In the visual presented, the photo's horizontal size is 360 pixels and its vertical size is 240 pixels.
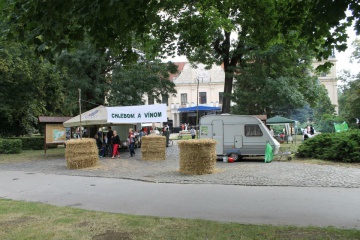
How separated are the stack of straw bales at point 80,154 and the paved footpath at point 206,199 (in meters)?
3.13

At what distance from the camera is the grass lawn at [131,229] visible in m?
5.35

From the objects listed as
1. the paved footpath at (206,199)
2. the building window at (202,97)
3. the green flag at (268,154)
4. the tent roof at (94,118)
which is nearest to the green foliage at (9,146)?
the tent roof at (94,118)

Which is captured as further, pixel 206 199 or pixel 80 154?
pixel 80 154

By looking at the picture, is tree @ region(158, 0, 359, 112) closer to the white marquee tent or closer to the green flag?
the white marquee tent

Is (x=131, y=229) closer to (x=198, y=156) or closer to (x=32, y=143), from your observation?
(x=198, y=156)

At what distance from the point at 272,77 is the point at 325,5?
65.7 feet

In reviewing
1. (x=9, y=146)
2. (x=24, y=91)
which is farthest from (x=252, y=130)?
(x=24, y=91)

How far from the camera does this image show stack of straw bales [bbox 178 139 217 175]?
12453mm

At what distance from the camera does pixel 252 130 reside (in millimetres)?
17438

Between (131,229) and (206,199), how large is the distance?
2926 millimetres

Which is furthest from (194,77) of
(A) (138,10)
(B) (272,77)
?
(A) (138,10)

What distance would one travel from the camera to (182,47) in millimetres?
17984

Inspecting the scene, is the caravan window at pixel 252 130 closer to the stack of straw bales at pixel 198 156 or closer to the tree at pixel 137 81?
the stack of straw bales at pixel 198 156

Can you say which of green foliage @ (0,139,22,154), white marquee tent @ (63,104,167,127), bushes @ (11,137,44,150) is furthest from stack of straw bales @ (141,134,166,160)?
bushes @ (11,137,44,150)
